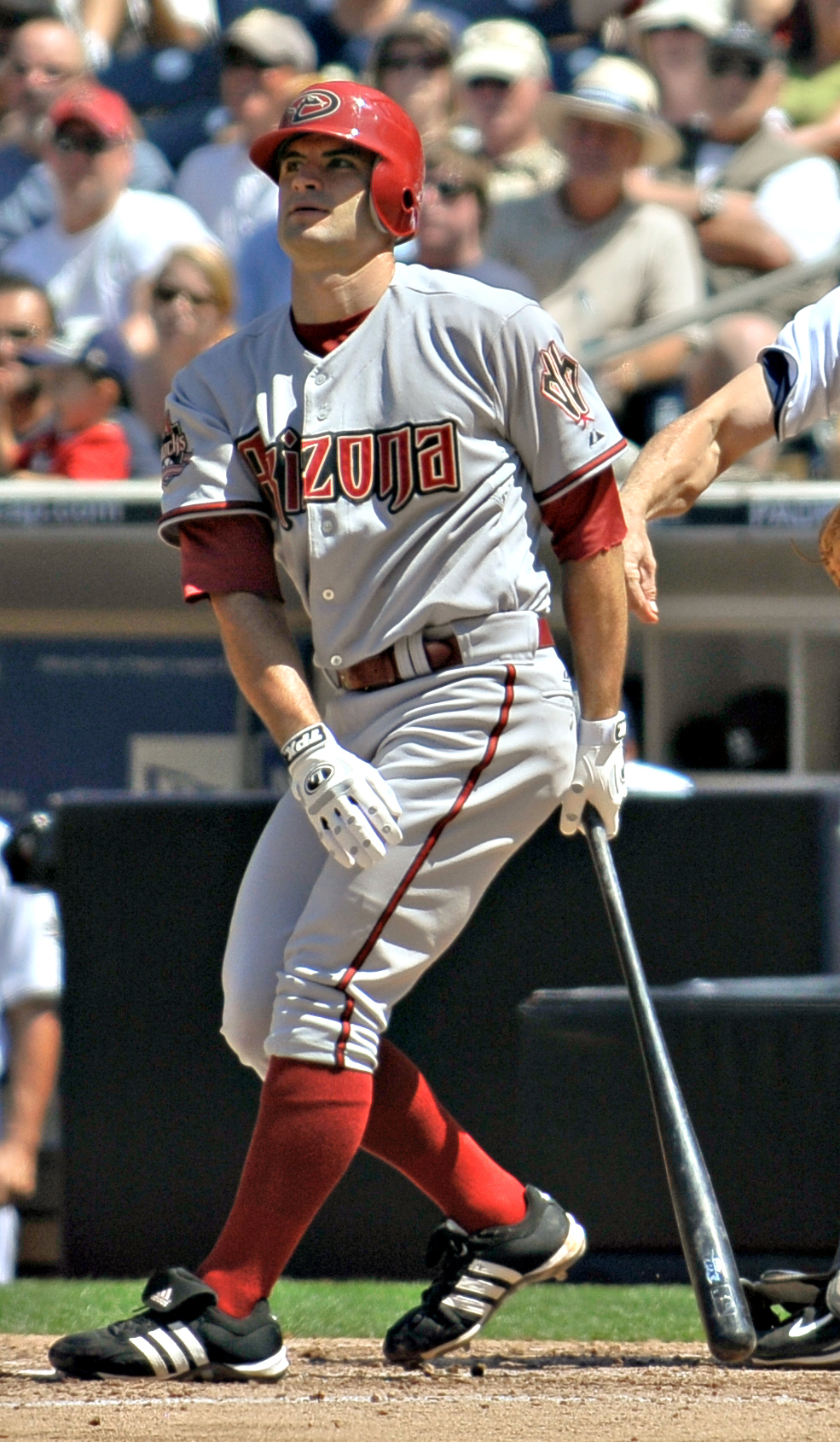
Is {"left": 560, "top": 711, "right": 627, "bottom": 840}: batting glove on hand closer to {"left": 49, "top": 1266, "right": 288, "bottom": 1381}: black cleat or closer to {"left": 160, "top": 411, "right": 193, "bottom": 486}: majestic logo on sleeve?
{"left": 160, "top": 411, "right": 193, "bottom": 486}: majestic logo on sleeve

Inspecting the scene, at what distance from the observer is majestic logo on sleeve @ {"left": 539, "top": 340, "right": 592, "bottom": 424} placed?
2.84 m

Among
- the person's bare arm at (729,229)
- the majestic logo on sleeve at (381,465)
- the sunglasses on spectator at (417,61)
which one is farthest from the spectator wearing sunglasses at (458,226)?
the majestic logo on sleeve at (381,465)

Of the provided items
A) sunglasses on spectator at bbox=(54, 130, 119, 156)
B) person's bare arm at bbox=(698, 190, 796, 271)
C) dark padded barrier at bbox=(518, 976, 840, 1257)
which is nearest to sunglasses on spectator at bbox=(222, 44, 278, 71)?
sunglasses on spectator at bbox=(54, 130, 119, 156)

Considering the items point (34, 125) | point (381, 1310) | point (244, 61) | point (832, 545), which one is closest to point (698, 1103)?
point (381, 1310)

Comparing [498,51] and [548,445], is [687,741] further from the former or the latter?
[548,445]

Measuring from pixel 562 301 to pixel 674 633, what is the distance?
1.32 meters

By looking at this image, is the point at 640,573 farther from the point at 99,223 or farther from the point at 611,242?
the point at 99,223

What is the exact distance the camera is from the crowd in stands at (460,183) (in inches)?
279

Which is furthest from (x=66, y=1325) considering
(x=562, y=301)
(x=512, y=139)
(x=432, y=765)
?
(x=512, y=139)

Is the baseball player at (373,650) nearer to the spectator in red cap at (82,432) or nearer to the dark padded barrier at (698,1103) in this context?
the dark padded barrier at (698,1103)

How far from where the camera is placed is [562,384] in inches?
113

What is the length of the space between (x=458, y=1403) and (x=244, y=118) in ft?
21.9

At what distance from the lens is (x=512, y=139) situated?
812 cm

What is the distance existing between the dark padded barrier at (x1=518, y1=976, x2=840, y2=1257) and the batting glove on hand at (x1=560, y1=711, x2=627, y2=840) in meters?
1.53
